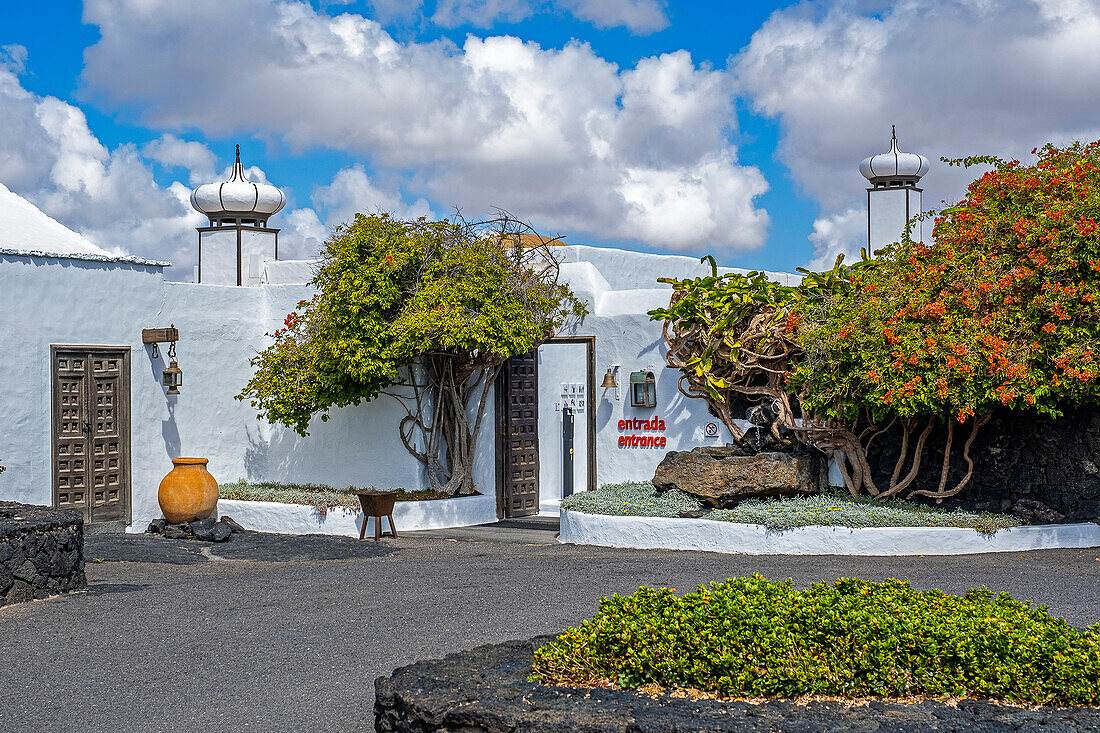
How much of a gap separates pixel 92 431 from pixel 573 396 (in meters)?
5.88

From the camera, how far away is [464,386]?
44.4 ft

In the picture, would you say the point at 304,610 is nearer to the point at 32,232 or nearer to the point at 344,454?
the point at 344,454

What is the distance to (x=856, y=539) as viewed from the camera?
991 cm

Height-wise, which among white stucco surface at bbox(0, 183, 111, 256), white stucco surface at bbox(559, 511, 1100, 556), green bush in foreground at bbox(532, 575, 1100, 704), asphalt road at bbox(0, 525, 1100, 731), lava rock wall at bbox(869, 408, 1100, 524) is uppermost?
white stucco surface at bbox(0, 183, 111, 256)

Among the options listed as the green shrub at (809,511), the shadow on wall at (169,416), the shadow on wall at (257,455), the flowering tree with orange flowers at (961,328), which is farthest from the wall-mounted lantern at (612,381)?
the shadow on wall at (169,416)

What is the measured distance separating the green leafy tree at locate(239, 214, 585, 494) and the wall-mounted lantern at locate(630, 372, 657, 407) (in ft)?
3.81

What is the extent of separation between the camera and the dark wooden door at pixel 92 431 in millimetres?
11930

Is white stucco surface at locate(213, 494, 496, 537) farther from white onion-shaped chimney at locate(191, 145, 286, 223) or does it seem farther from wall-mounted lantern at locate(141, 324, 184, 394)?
white onion-shaped chimney at locate(191, 145, 286, 223)

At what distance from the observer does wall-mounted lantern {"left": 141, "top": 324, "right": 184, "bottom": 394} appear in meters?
12.7

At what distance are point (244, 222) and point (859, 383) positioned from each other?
353 inches

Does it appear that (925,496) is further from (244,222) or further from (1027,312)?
(244,222)

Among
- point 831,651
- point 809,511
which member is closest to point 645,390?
point 809,511

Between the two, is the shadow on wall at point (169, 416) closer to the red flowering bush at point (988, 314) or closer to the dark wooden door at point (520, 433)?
the dark wooden door at point (520, 433)

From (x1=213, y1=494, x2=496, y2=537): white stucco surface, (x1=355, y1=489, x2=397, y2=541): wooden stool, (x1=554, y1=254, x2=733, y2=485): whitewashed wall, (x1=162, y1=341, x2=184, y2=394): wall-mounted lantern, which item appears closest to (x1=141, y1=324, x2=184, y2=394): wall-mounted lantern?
(x1=162, y1=341, x2=184, y2=394): wall-mounted lantern
